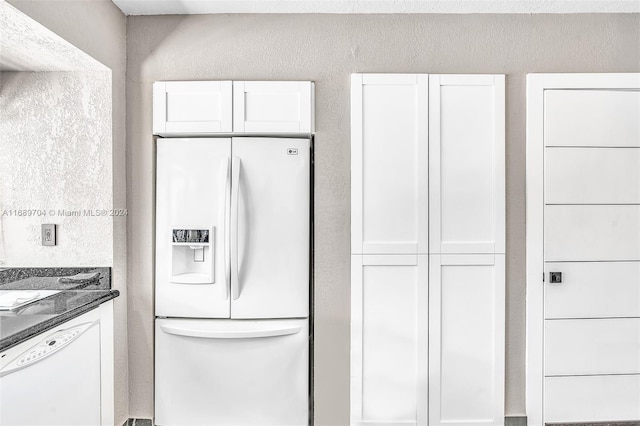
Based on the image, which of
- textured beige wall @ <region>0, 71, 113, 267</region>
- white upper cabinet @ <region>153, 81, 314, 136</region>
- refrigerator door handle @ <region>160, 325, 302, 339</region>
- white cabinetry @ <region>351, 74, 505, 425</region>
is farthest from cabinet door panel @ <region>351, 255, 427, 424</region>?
textured beige wall @ <region>0, 71, 113, 267</region>

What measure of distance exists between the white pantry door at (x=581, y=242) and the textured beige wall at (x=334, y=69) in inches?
3.5

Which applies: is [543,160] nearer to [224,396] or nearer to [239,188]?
[239,188]

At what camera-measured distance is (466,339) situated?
2148mm

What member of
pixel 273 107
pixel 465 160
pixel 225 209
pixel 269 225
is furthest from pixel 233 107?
pixel 465 160

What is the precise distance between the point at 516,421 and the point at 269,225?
5.55ft

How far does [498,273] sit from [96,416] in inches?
83.6

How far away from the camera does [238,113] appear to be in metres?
2.12

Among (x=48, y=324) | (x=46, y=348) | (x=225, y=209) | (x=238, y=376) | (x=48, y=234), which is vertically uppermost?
(x=225, y=209)

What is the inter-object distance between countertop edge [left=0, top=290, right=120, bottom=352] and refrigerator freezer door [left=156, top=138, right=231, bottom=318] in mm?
323

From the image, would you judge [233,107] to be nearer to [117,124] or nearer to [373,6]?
[117,124]

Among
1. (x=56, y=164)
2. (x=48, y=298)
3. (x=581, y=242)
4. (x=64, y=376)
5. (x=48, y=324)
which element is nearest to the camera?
(x=48, y=324)

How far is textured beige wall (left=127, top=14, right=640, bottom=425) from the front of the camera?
2.17m

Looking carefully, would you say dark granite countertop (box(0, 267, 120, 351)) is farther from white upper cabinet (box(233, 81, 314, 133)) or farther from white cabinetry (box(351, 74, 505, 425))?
white cabinetry (box(351, 74, 505, 425))

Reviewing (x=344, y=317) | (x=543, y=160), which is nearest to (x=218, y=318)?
(x=344, y=317)
